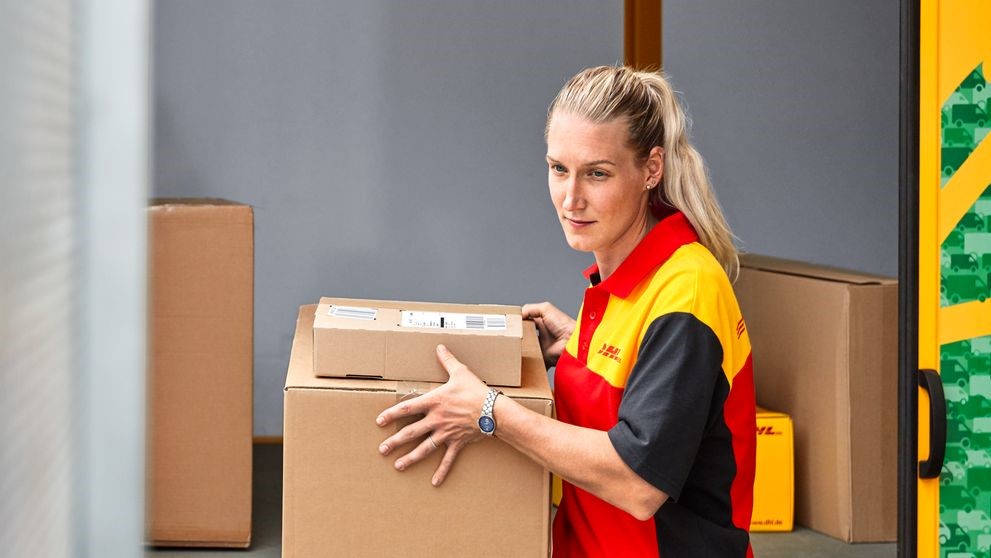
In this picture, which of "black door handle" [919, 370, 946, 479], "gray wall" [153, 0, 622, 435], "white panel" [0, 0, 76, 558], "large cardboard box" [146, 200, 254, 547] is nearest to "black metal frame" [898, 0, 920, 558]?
"black door handle" [919, 370, 946, 479]

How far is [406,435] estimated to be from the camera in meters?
1.44

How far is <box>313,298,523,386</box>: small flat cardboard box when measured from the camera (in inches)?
58.5

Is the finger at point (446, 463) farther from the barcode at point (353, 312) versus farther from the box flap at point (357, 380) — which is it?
the barcode at point (353, 312)

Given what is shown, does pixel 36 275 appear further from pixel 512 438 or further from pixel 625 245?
pixel 625 245

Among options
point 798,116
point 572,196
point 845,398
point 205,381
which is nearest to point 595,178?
point 572,196

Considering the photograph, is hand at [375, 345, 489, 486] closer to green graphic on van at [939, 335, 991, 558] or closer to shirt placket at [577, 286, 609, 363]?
shirt placket at [577, 286, 609, 363]

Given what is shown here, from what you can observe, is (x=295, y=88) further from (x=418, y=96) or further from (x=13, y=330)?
(x=13, y=330)

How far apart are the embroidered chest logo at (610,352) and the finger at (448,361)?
0.24 m

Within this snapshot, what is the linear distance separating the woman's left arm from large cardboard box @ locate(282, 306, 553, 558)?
0.02 metres

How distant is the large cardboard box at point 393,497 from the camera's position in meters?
1.45

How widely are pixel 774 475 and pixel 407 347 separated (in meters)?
2.34

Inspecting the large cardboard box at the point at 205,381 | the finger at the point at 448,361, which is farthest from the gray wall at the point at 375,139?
the finger at the point at 448,361

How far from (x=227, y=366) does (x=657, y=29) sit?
2.48 m

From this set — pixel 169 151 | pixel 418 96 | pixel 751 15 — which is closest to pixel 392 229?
pixel 418 96
